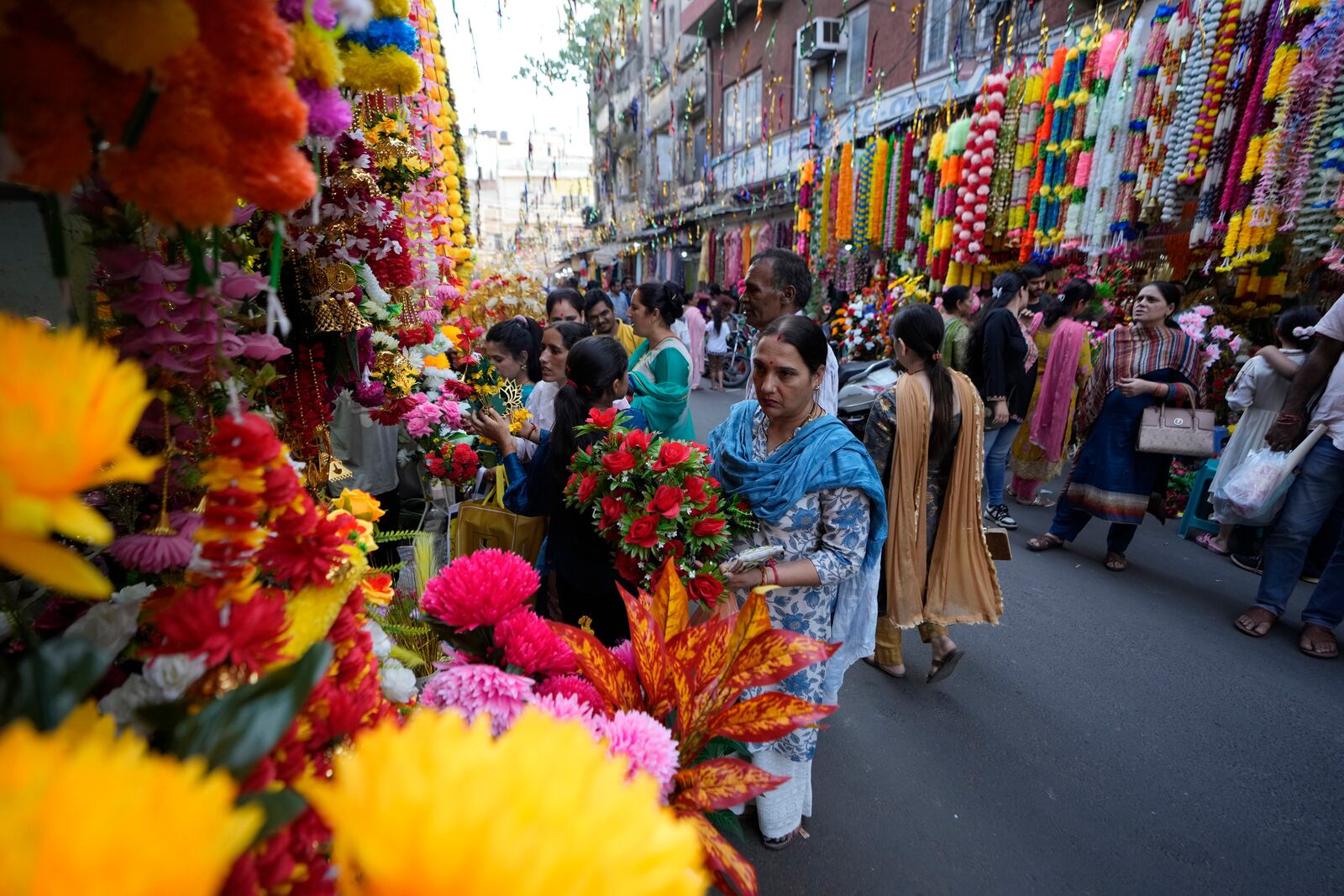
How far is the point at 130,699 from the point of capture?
51 cm

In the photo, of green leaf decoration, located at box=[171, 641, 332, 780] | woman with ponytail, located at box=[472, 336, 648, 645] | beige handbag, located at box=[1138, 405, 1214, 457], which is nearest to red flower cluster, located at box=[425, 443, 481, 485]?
woman with ponytail, located at box=[472, 336, 648, 645]

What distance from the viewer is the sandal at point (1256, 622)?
3521mm

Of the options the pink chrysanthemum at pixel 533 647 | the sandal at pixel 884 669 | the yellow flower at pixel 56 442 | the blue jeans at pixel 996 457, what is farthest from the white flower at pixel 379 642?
the blue jeans at pixel 996 457

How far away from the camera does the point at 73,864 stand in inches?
10.7

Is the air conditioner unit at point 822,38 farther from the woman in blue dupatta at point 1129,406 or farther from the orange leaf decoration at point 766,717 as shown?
the orange leaf decoration at point 766,717

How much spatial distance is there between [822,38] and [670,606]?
12.3 metres

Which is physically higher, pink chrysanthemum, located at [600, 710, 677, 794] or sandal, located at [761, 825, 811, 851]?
pink chrysanthemum, located at [600, 710, 677, 794]

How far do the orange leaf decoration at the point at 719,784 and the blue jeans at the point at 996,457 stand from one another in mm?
4826

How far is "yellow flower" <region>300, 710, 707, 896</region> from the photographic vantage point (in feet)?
1.01

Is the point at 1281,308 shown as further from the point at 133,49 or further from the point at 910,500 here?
the point at 133,49

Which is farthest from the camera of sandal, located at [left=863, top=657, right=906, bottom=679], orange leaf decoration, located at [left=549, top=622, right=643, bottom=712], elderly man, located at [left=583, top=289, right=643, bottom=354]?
elderly man, located at [left=583, top=289, right=643, bottom=354]

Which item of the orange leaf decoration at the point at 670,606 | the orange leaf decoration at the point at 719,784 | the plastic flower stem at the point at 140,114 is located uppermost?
the plastic flower stem at the point at 140,114

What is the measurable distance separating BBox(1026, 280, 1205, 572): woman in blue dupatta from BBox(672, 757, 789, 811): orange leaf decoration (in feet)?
14.6

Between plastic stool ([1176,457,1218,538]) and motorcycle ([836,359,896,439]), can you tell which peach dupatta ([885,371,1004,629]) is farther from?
plastic stool ([1176,457,1218,538])
